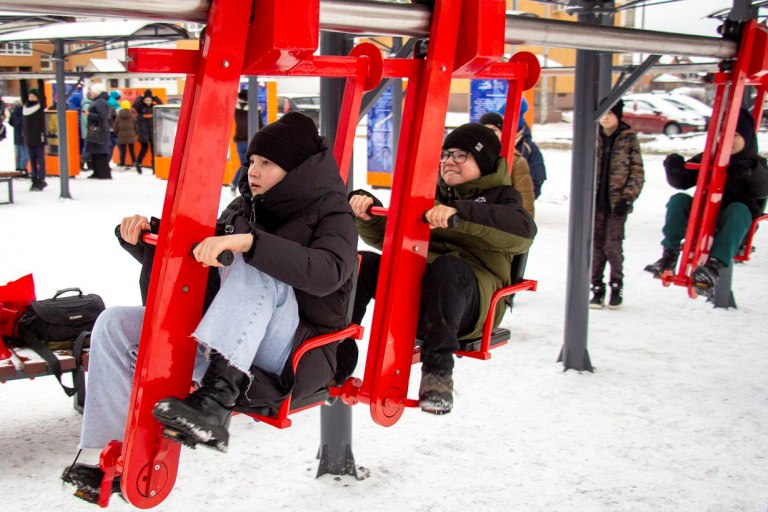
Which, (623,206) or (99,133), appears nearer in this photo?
(623,206)

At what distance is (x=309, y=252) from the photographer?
253cm

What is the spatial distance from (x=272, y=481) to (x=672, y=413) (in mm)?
2452

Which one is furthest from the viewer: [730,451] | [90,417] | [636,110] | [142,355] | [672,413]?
[636,110]

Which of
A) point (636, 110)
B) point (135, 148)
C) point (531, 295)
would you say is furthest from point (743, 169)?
point (636, 110)

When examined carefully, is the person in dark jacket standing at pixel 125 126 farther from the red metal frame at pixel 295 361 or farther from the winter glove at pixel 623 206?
the red metal frame at pixel 295 361

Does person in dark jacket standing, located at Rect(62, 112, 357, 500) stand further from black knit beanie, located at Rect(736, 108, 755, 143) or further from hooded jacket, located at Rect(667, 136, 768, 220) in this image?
black knit beanie, located at Rect(736, 108, 755, 143)

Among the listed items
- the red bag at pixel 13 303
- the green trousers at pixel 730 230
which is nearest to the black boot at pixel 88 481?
the red bag at pixel 13 303

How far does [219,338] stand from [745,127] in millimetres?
4099

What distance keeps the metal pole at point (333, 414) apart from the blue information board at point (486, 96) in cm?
921

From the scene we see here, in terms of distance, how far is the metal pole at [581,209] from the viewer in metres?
5.36

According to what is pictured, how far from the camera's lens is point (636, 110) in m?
26.4

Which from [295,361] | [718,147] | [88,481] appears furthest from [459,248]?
[718,147]

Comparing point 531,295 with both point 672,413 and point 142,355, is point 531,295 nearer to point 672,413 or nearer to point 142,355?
point 672,413

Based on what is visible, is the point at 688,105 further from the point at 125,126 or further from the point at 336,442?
the point at 336,442
